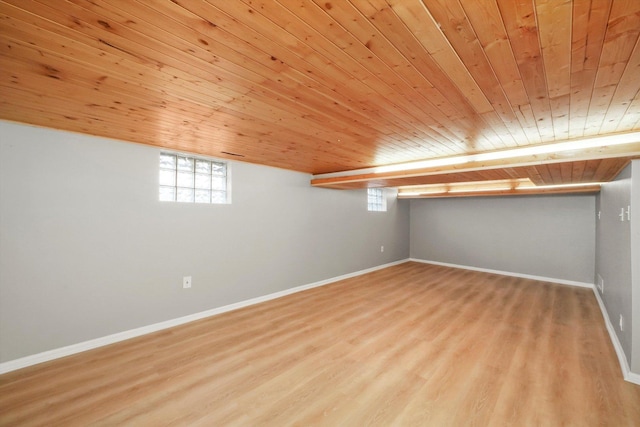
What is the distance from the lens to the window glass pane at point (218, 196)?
12.0ft

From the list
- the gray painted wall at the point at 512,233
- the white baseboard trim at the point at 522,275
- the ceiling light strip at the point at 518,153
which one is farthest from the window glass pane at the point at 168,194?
the white baseboard trim at the point at 522,275

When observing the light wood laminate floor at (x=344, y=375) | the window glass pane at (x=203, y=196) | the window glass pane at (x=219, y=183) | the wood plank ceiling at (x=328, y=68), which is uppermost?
the wood plank ceiling at (x=328, y=68)

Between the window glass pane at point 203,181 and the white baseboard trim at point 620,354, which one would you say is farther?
the window glass pane at point 203,181

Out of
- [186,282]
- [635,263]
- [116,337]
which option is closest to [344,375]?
[186,282]

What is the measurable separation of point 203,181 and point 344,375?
9.27 ft

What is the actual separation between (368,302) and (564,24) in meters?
3.68

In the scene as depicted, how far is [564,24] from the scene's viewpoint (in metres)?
1.07

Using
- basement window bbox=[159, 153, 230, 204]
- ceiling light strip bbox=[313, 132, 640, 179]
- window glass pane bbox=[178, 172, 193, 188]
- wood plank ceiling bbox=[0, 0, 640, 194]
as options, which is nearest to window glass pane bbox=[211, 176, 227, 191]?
basement window bbox=[159, 153, 230, 204]

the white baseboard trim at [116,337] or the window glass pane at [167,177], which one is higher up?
the window glass pane at [167,177]

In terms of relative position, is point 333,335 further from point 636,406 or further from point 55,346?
point 55,346

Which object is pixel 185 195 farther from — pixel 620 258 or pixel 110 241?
pixel 620 258

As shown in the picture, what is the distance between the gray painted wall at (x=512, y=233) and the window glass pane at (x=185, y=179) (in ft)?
19.7

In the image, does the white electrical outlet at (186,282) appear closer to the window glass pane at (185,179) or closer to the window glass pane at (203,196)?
the window glass pane at (203,196)

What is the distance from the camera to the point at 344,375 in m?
2.23
